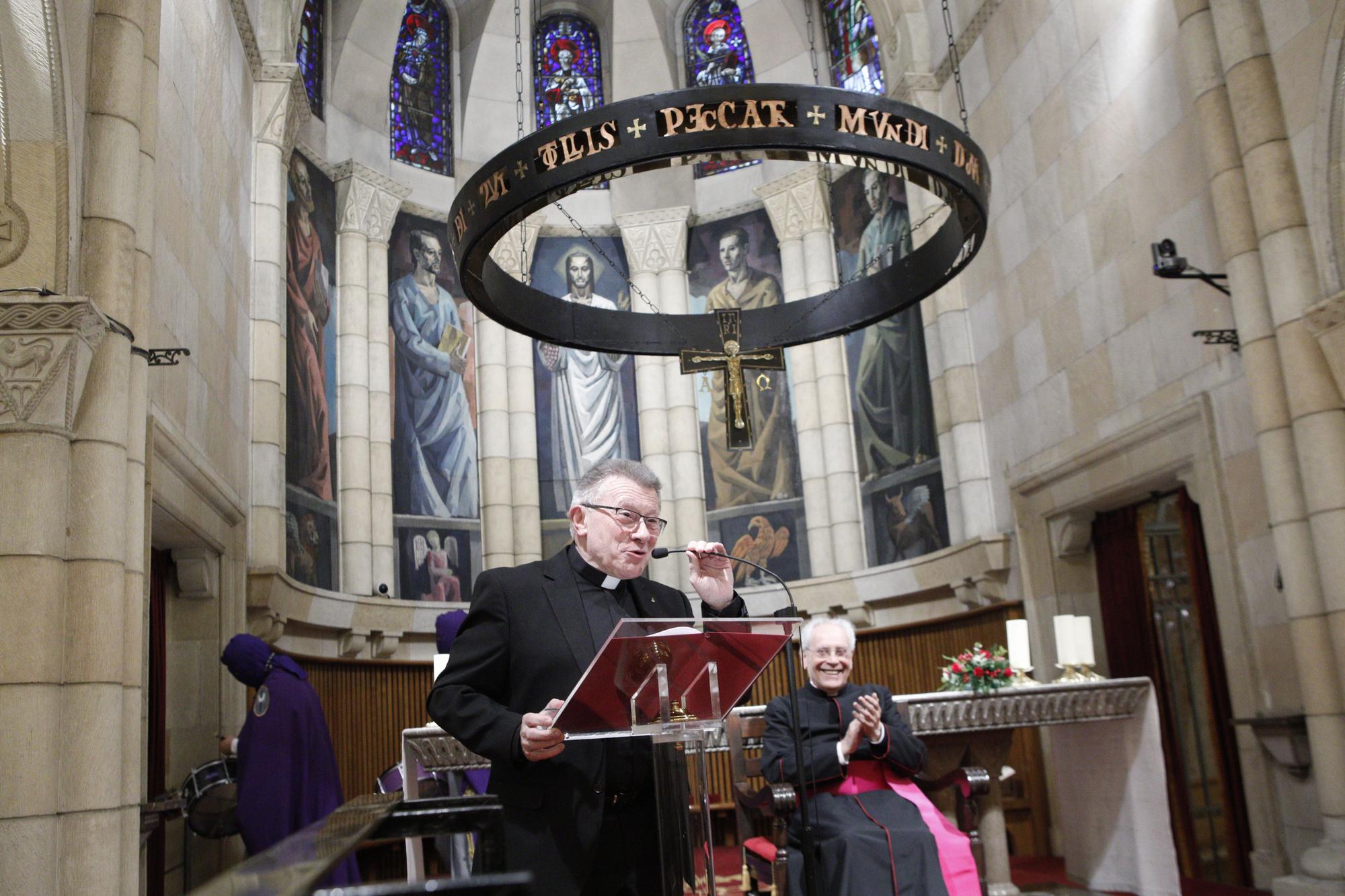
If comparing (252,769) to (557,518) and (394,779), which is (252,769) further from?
(557,518)

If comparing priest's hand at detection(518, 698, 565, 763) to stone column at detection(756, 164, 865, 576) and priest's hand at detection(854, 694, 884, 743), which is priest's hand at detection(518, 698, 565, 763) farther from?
stone column at detection(756, 164, 865, 576)

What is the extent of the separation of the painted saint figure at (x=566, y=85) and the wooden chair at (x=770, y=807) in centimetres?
1026

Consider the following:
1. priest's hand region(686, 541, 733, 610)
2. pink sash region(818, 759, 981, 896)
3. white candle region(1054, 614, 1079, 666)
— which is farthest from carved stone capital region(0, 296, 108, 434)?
white candle region(1054, 614, 1079, 666)

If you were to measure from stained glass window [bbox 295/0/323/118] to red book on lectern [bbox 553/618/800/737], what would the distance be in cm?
1045

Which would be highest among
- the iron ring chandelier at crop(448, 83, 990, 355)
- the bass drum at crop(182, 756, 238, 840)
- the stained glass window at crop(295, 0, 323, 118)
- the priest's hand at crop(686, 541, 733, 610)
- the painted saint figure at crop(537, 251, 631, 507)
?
the stained glass window at crop(295, 0, 323, 118)

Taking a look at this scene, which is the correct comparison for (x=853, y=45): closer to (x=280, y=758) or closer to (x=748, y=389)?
(x=748, y=389)

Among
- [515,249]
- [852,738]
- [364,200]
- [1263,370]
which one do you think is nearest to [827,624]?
[852,738]

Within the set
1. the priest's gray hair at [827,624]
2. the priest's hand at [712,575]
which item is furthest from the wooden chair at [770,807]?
the priest's hand at [712,575]

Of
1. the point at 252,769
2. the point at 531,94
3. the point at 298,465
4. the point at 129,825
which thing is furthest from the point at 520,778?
the point at 531,94

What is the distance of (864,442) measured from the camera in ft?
41.0

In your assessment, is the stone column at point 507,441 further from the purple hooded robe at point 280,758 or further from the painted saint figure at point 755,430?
the purple hooded robe at point 280,758

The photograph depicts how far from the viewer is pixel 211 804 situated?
6551 mm

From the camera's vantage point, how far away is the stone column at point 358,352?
11.6 m

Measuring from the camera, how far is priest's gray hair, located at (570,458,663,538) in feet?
10.8
